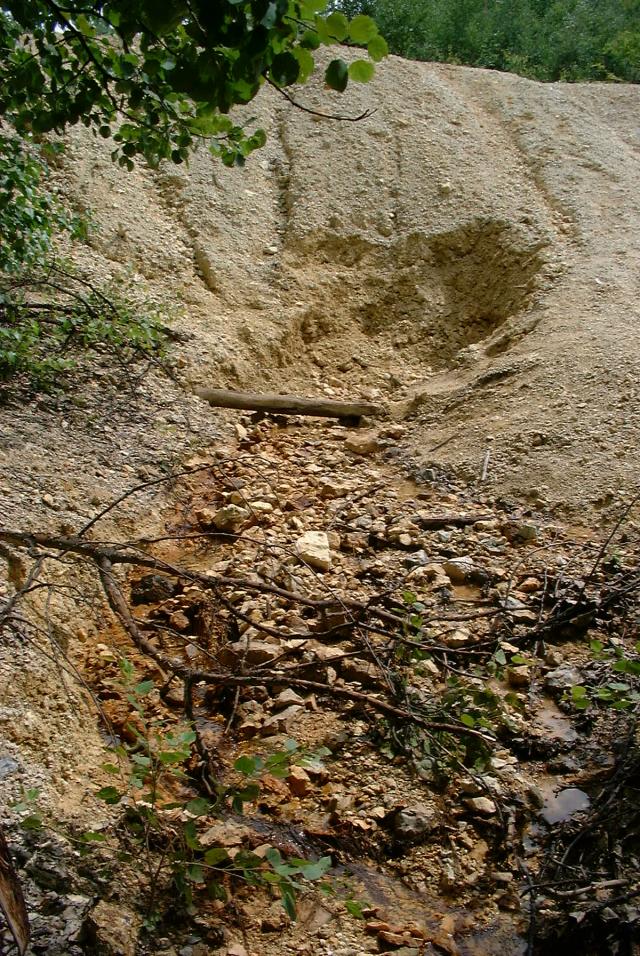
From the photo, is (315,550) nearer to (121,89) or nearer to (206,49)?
(121,89)

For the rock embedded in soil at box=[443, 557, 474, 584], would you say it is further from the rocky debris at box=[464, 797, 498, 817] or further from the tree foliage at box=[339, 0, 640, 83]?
the tree foliage at box=[339, 0, 640, 83]

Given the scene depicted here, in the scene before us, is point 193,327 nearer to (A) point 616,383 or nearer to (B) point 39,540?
(A) point 616,383

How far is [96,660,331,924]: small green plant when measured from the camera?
2.08m

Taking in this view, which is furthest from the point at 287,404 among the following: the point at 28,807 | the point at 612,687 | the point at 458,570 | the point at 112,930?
the point at 112,930

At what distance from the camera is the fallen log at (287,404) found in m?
5.71

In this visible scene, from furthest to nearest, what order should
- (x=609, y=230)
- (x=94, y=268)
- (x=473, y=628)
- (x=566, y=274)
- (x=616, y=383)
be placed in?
1. (x=609, y=230)
2. (x=566, y=274)
3. (x=94, y=268)
4. (x=616, y=383)
5. (x=473, y=628)

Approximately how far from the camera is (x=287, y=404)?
19.3 ft

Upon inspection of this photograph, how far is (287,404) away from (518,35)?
23.8ft

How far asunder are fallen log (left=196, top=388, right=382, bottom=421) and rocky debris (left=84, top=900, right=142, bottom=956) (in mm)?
3731

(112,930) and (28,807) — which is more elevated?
(28,807)

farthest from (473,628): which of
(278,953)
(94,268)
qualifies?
(94,268)

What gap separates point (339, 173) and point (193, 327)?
7.67 ft

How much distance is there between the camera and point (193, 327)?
6156mm

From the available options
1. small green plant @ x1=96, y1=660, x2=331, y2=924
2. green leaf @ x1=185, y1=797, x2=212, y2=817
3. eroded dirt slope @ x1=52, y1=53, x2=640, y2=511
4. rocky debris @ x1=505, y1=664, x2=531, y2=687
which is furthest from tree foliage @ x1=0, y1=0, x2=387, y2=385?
rocky debris @ x1=505, y1=664, x2=531, y2=687
